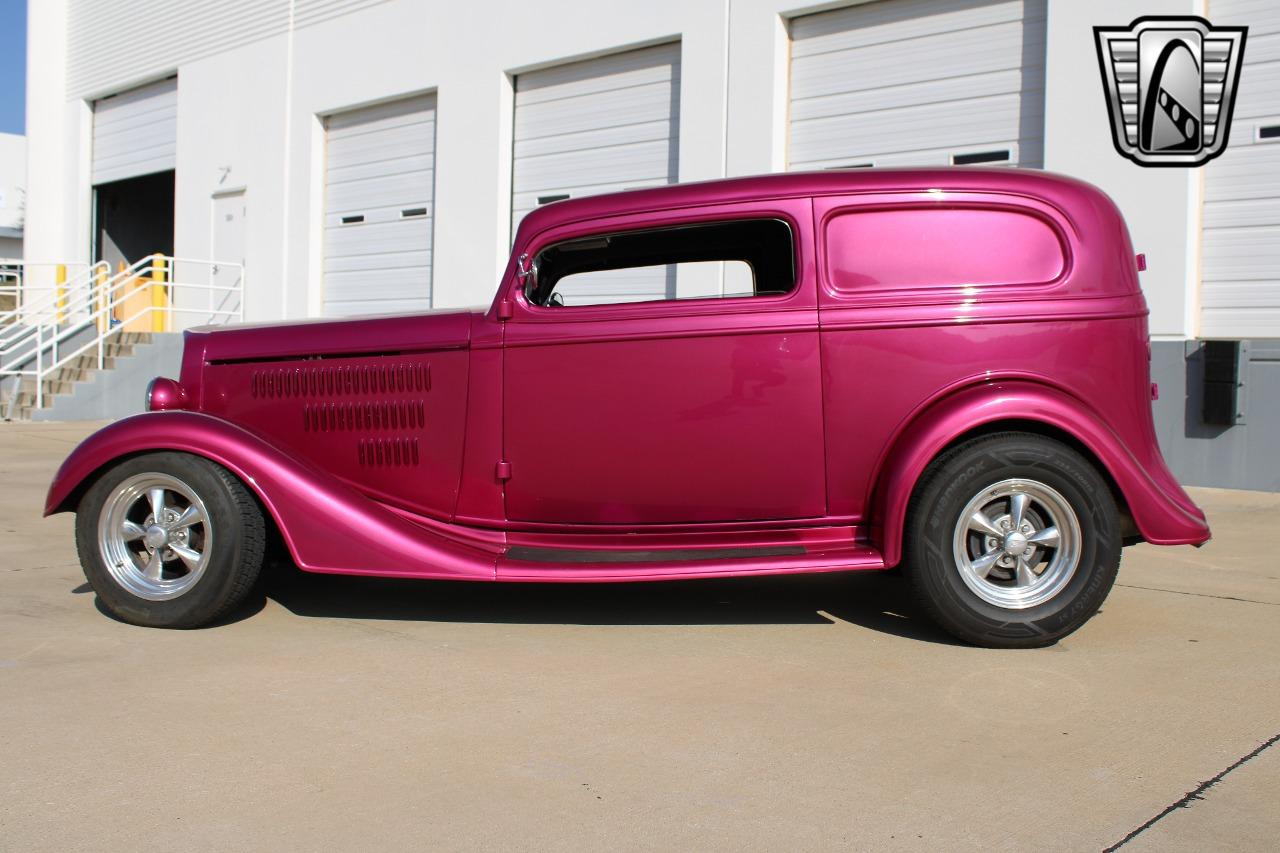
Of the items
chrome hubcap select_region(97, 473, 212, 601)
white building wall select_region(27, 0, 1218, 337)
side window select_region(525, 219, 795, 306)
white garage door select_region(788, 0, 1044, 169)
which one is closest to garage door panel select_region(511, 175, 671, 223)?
white building wall select_region(27, 0, 1218, 337)

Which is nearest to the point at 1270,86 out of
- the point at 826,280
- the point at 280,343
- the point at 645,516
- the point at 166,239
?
the point at 826,280

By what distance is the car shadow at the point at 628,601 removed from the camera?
4480 mm

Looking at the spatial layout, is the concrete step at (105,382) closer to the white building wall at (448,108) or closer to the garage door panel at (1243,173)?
the white building wall at (448,108)

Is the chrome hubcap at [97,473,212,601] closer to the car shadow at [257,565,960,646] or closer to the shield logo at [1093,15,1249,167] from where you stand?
the car shadow at [257,565,960,646]

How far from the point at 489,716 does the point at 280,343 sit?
2.13 metres

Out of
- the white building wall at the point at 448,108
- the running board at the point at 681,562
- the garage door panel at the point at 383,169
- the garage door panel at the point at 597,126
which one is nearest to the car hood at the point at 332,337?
the running board at the point at 681,562

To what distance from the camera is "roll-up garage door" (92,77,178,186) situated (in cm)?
1981

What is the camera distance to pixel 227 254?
1802cm

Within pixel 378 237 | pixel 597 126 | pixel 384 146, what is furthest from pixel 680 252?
pixel 384 146

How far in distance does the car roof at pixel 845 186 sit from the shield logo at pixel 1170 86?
5747 mm

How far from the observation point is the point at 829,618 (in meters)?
4.52

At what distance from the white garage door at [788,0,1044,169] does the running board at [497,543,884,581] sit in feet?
20.9

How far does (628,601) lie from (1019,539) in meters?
1.71

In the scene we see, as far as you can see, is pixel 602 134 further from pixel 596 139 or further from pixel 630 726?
pixel 630 726
